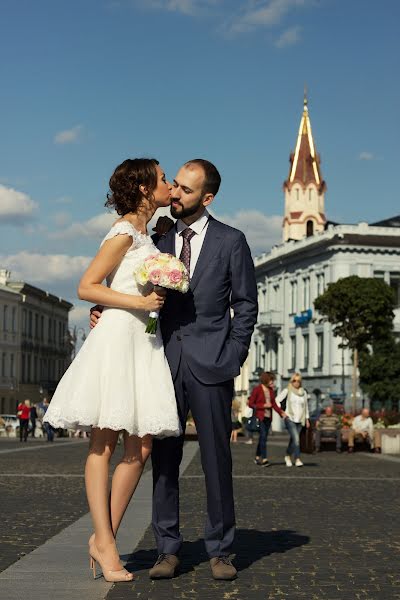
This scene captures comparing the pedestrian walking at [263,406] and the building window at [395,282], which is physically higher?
the building window at [395,282]

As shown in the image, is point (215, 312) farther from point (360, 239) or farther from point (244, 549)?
point (360, 239)

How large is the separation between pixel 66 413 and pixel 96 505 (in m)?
0.53

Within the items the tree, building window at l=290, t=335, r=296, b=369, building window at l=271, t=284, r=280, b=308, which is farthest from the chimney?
the tree

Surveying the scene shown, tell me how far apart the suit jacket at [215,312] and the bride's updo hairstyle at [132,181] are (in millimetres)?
459

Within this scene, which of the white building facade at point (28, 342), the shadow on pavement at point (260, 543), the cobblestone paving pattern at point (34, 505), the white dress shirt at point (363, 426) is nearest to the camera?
the shadow on pavement at point (260, 543)

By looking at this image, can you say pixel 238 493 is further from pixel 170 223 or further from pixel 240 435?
pixel 240 435

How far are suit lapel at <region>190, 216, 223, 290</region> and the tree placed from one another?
217 feet

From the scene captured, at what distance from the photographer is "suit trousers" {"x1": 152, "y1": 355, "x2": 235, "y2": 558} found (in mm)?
7098

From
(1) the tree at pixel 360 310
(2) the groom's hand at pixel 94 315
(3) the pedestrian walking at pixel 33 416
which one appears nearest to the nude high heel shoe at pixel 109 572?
(2) the groom's hand at pixel 94 315

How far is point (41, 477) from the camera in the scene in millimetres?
18109

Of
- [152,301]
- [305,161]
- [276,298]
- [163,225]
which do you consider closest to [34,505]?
[163,225]

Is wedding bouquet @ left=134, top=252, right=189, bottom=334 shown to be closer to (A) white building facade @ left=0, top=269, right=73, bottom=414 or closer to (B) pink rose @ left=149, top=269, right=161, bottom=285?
(B) pink rose @ left=149, top=269, right=161, bottom=285

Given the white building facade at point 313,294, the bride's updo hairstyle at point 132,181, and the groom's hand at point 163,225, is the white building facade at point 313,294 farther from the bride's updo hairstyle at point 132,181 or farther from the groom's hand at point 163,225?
the bride's updo hairstyle at point 132,181

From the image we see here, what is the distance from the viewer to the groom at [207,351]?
23.1 feet
